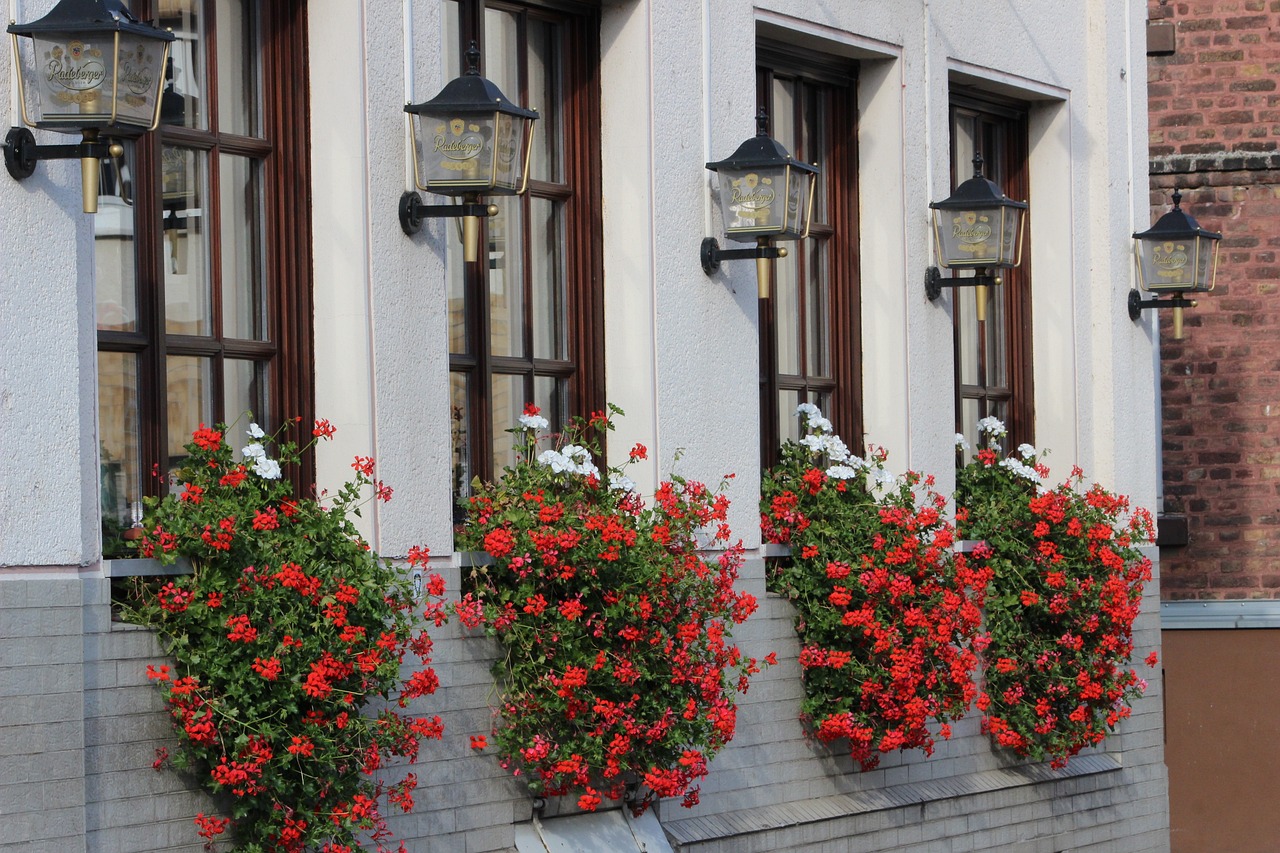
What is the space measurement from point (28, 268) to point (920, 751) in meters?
5.71

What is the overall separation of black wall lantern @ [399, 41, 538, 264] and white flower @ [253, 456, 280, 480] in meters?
1.15

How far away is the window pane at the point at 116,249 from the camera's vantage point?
21.7ft

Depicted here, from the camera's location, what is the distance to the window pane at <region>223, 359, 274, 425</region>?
716cm

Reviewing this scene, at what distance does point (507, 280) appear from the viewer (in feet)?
27.4

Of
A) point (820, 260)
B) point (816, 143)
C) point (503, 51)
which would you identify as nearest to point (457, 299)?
point (503, 51)

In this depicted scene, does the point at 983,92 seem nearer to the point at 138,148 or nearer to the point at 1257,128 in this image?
the point at 1257,128

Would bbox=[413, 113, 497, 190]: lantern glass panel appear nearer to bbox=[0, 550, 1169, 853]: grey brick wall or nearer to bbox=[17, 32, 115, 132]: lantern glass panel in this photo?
bbox=[0, 550, 1169, 853]: grey brick wall

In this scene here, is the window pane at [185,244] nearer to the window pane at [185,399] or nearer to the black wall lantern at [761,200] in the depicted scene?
the window pane at [185,399]

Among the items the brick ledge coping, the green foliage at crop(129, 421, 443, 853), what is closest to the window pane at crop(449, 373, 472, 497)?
the green foliage at crop(129, 421, 443, 853)

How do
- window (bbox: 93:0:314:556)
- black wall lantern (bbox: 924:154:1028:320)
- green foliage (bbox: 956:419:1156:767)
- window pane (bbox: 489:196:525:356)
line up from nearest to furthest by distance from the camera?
window (bbox: 93:0:314:556) → window pane (bbox: 489:196:525:356) → black wall lantern (bbox: 924:154:1028:320) → green foliage (bbox: 956:419:1156:767)

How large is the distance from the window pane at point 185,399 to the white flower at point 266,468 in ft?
1.29

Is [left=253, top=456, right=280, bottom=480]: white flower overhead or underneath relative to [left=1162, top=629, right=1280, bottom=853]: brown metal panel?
overhead

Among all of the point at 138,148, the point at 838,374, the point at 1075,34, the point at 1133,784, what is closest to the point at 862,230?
the point at 838,374

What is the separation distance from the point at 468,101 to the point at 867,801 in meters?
4.23
